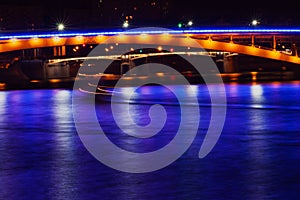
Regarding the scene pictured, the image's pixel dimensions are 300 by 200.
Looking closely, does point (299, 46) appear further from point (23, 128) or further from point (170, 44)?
point (23, 128)

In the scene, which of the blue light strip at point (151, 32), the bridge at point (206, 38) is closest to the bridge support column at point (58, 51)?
the bridge at point (206, 38)

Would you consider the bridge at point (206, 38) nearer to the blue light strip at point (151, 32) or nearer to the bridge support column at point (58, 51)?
the blue light strip at point (151, 32)

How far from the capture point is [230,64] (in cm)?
7931

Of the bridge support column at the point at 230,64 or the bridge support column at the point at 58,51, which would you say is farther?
the bridge support column at the point at 58,51

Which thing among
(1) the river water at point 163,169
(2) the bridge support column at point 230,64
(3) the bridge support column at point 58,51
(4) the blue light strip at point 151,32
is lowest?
(1) the river water at point 163,169

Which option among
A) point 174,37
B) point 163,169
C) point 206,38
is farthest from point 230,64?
point 163,169

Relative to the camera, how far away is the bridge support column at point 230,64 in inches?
2949

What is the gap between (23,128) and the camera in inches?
792

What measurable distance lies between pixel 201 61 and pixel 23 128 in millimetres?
61329

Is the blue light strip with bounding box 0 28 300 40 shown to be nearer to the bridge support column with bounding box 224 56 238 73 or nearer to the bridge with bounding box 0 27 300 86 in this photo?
the bridge with bounding box 0 27 300 86

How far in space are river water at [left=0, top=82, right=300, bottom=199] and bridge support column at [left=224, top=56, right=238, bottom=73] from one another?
5355 centimetres

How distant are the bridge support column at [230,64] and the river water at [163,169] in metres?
53.5

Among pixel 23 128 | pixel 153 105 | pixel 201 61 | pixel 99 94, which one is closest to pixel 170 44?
pixel 201 61

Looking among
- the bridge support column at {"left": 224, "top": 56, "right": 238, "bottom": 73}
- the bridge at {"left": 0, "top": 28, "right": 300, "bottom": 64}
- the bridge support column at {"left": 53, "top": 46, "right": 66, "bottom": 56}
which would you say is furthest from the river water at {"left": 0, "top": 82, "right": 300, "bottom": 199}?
the bridge support column at {"left": 53, "top": 46, "right": 66, "bottom": 56}
